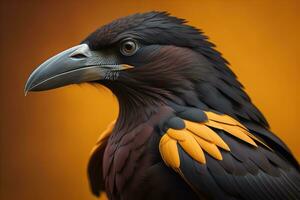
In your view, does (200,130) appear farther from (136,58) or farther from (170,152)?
(136,58)

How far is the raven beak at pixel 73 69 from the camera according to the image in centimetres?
111

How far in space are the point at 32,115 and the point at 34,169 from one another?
0.19 meters

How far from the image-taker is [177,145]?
1.03 metres

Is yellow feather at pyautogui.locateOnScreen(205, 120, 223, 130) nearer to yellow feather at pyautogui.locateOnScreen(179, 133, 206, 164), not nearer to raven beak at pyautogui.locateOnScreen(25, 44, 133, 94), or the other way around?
yellow feather at pyautogui.locateOnScreen(179, 133, 206, 164)

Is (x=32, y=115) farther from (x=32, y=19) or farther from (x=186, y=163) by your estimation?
(x=186, y=163)

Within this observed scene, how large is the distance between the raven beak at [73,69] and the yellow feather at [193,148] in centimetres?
21

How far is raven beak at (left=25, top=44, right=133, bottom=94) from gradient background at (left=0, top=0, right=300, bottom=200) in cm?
73

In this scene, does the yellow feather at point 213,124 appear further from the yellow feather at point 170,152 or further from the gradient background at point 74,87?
the gradient background at point 74,87

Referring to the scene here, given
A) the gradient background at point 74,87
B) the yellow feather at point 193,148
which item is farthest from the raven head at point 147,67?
the gradient background at point 74,87

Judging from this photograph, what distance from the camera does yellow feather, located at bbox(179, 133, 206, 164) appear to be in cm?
102

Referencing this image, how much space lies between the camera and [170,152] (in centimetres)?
101

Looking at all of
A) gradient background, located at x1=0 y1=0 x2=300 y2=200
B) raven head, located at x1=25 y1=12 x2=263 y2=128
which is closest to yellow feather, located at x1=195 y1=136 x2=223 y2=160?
raven head, located at x1=25 y1=12 x2=263 y2=128

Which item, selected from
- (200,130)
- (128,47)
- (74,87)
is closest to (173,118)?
(200,130)

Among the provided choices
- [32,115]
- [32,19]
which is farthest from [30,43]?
[32,115]
